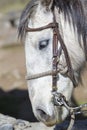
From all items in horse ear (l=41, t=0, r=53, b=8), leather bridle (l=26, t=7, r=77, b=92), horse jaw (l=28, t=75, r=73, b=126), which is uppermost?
horse ear (l=41, t=0, r=53, b=8)

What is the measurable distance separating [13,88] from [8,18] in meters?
5.79

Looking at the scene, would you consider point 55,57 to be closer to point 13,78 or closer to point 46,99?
point 46,99

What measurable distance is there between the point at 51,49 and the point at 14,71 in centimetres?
573

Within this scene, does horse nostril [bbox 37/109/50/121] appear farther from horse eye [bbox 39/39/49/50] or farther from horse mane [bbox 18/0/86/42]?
horse mane [bbox 18/0/86/42]

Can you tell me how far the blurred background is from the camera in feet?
23.9

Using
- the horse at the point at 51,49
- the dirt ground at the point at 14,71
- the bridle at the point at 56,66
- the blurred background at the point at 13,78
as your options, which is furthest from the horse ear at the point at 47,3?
the dirt ground at the point at 14,71

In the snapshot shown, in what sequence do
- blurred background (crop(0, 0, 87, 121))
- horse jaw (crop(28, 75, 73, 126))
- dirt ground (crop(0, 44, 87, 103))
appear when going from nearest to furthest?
horse jaw (crop(28, 75, 73, 126)), blurred background (crop(0, 0, 87, 121)), dirt ground (crop(0, 44, 87, 103))

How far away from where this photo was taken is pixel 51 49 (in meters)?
3.83

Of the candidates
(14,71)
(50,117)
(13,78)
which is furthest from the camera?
(14,71)

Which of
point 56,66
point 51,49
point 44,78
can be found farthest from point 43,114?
point 51,49

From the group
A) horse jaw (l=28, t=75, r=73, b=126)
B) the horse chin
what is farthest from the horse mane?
the horse chin

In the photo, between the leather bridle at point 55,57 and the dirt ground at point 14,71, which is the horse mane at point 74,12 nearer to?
the leather bridle at point 55,57

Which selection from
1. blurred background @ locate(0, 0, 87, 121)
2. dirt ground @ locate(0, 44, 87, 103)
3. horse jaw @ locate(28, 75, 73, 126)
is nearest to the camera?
horse jaw @ locate(28, 75, 73, 126)

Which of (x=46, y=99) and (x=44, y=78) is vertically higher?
(x=44, y=78)
